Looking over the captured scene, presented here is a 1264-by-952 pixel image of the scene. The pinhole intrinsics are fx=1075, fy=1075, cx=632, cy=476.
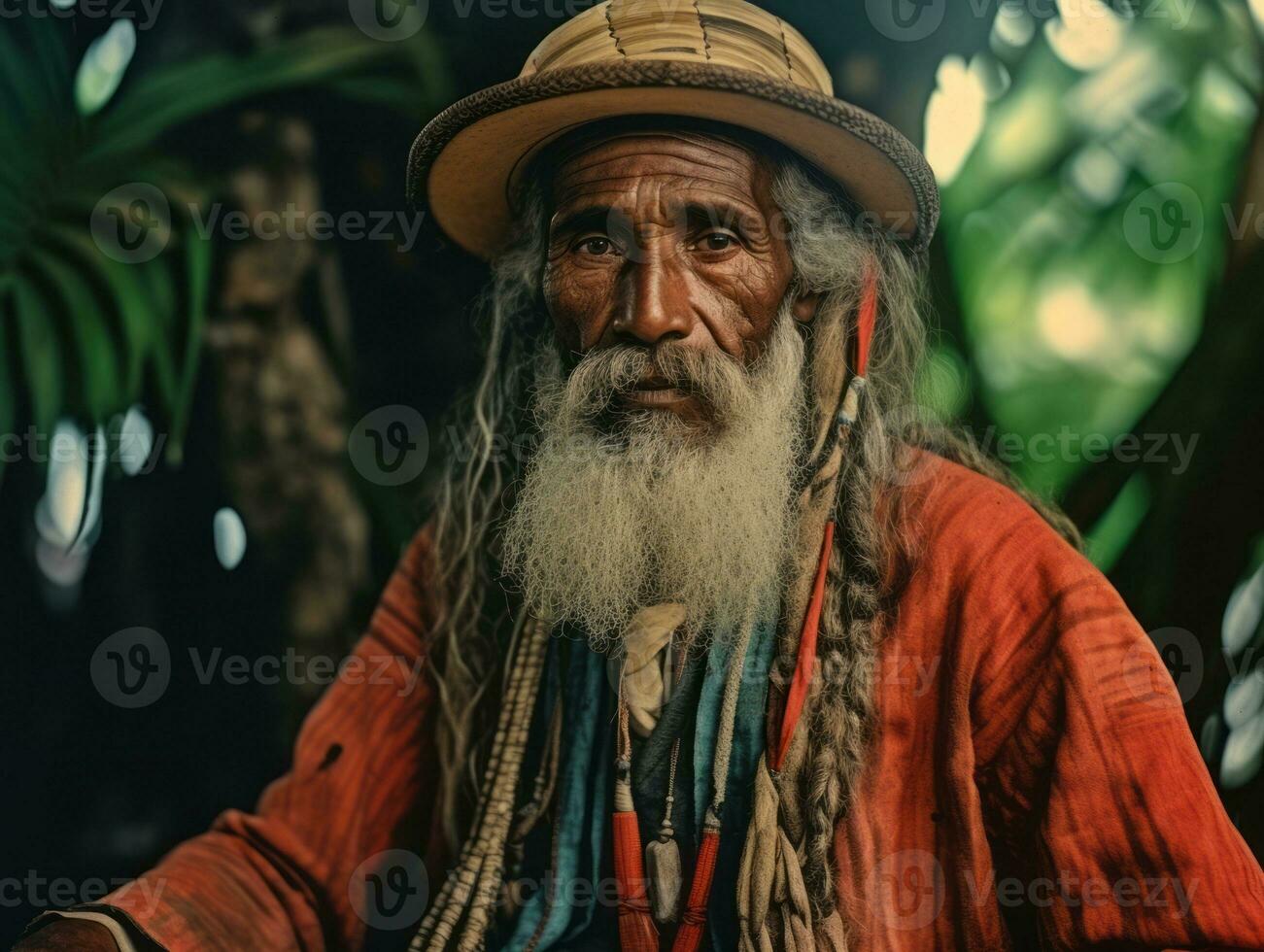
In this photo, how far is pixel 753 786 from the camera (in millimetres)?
1835

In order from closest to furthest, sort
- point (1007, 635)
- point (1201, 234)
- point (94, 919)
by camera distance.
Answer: point (1007, 635)
point (94, 919)
point (1201, 234)

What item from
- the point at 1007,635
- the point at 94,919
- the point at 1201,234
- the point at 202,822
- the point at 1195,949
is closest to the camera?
the point at 1195,949

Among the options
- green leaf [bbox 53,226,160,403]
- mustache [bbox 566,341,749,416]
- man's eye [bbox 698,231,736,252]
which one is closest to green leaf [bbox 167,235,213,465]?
green leaf [bbox 53,226,160,403]

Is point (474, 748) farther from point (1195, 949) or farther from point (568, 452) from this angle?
point (1195, 949)

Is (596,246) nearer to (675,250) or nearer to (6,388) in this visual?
(675,250)

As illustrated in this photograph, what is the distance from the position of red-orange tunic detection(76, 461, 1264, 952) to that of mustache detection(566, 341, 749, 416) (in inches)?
16.3

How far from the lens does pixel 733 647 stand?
193 cm

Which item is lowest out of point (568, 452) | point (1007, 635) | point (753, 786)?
point (753, 786)

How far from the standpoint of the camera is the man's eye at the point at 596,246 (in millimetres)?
1962

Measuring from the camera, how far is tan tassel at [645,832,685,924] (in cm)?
185

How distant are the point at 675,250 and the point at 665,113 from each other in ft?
0.82

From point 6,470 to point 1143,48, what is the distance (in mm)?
2597

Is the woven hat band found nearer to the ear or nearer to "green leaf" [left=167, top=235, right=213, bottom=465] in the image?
the ear

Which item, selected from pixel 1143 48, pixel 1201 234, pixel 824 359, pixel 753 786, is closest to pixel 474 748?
pixel 753 786
